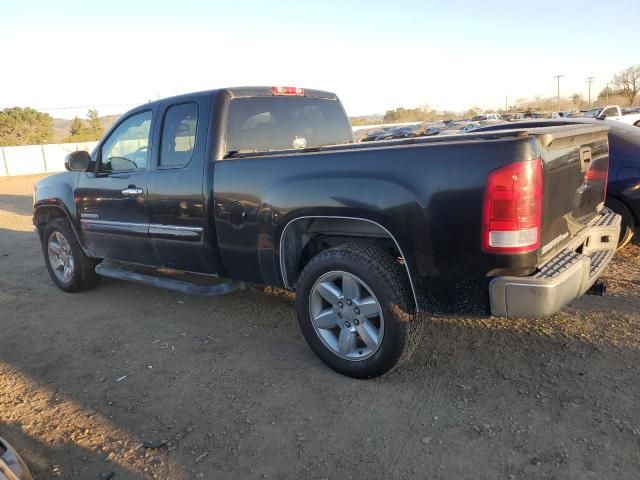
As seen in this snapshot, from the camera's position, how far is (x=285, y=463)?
2693mm

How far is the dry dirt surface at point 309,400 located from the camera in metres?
2.67

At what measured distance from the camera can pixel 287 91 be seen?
482cm

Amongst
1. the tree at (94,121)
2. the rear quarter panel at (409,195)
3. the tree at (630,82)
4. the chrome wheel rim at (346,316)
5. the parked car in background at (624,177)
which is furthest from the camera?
the tree at (630,82)

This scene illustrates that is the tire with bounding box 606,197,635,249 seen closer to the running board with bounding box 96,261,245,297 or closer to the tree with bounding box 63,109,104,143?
the running board with bounding box 96,261,245,297

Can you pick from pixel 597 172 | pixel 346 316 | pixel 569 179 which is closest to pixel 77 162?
pixel 346 316

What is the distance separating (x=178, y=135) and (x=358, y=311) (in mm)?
2285

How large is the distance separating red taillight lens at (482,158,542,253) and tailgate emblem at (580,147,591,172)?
2.84 feet

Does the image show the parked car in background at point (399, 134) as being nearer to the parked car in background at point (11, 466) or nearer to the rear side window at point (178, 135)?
the rear side window at point (178, 135)

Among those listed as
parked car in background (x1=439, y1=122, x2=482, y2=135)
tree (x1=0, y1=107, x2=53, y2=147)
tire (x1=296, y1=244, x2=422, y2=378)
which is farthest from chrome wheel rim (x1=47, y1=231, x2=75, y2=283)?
tree (x1=0, y1=107, x2=53, y2=147)

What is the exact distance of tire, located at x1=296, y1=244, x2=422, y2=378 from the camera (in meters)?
3.20

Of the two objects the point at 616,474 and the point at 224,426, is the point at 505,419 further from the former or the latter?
the point at 224,426

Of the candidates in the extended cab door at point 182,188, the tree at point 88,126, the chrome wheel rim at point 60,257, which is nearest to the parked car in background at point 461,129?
the extended cab door at point 182,188

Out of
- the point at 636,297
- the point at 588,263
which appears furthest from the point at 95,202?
the point at 636,297

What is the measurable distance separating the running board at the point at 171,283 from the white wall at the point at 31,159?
34375 millimetres
